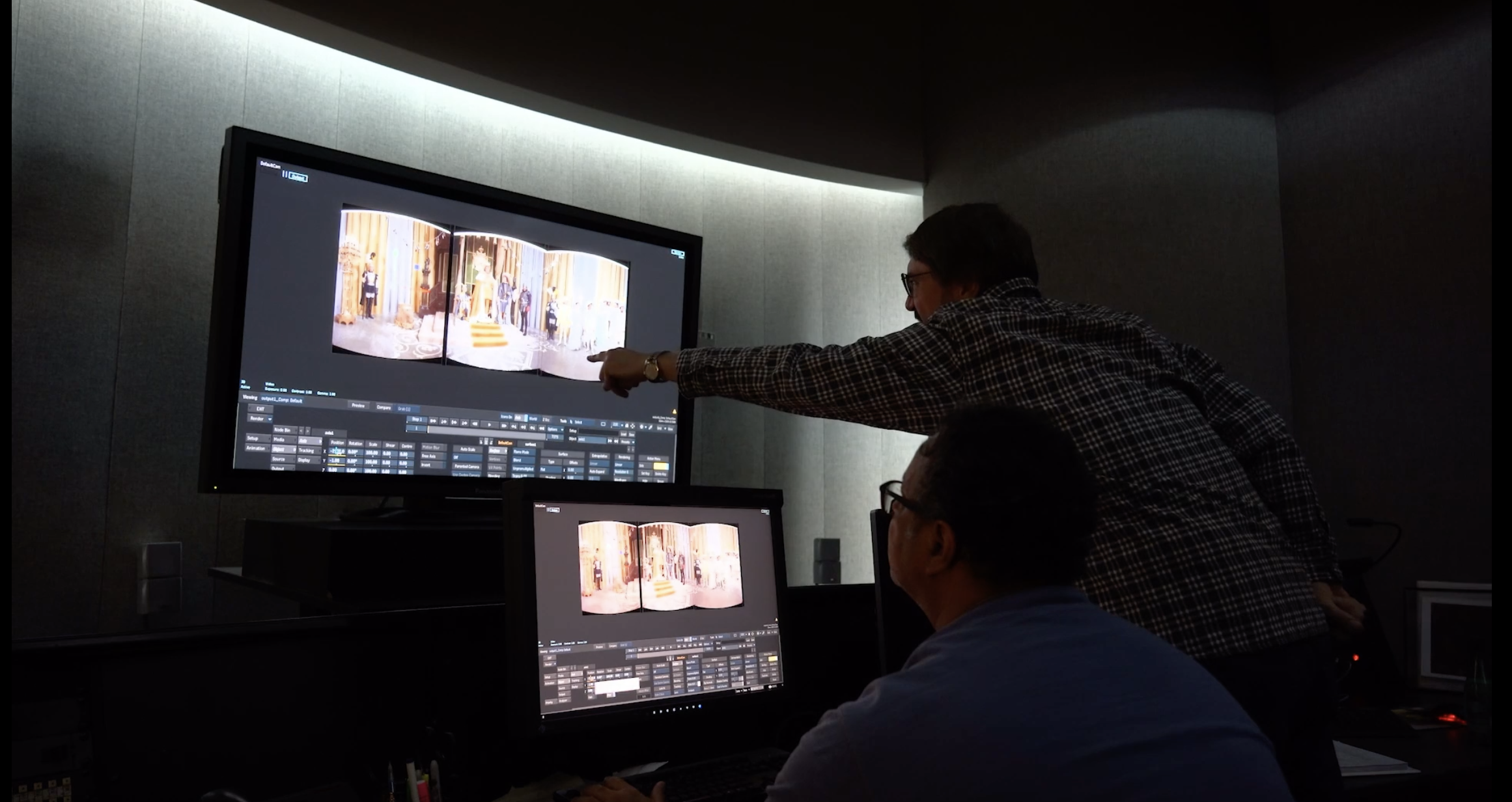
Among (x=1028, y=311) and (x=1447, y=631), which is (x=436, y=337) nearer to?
(x=1028, y=311)

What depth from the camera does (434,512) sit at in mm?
1872

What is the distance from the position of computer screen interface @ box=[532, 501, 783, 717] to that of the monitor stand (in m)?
0.29

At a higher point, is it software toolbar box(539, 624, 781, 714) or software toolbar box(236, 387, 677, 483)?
software toolbar box(236, 387, 677, 483)

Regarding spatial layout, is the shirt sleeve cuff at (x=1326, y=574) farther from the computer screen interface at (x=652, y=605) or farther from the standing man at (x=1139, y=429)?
the computer screen interface at (x=652, y=605)

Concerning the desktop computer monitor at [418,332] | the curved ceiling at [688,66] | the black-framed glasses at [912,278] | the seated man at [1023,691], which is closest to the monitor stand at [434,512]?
the desktop computer monitor at [418,332]

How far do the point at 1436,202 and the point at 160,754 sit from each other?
303 cm

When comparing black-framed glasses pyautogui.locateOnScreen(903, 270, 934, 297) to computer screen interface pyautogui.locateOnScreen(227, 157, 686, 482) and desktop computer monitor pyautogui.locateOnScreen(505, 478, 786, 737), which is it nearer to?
desktop computer monitor pyautogui.locateOnScreen(505, 478, 786, 737)

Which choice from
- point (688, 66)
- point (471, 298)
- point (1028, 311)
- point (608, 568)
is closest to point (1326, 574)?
point (1028, 311)

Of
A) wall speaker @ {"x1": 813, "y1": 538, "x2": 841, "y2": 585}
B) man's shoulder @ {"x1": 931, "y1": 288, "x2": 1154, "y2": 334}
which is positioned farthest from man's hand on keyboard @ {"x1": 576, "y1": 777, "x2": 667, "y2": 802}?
wall speaker @ {"x1": 813, "y1": 538, "x2": 841, "y2": 585}

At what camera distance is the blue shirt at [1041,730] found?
83cm

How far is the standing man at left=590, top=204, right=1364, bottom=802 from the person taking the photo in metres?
1.36

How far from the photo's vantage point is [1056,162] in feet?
10.3

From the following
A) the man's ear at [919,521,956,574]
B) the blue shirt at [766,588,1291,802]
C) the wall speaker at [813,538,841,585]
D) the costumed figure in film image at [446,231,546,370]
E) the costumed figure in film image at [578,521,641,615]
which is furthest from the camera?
the wall speaker at [813,538,841,585]

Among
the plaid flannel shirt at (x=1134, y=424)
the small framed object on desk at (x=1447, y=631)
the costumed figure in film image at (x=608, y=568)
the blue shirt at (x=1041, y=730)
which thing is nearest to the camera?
the blue shirt at (x=1041, y=730)
